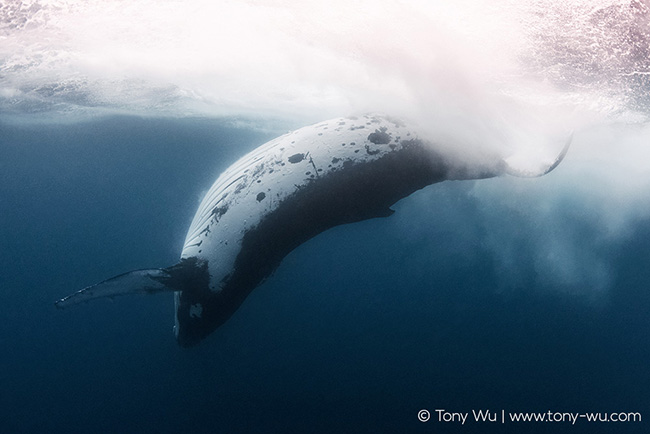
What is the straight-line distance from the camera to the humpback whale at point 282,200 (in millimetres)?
3023

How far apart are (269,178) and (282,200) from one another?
0.25 metres

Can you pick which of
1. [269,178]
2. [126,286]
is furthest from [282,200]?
[126,286]

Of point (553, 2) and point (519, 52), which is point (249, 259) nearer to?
point (553, 2)

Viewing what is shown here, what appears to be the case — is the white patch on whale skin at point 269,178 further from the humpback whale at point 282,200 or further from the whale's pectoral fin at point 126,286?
the whale's pectoral fin at point 126,286

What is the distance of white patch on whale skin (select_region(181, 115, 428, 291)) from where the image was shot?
3.03m

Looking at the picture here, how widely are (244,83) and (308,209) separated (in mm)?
7750

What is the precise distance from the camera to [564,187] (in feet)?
54.5

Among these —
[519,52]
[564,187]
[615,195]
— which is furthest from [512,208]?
[519,52]

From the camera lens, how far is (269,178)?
3059mm

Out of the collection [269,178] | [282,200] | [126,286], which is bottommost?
[126,286]

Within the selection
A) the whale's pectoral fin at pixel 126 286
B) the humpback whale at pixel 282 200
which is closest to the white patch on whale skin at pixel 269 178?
the humpback whale at pixel 282 200

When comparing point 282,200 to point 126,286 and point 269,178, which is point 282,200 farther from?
point 126,286

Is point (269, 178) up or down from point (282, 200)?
up

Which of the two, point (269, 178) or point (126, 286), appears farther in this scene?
point (269, 178)
